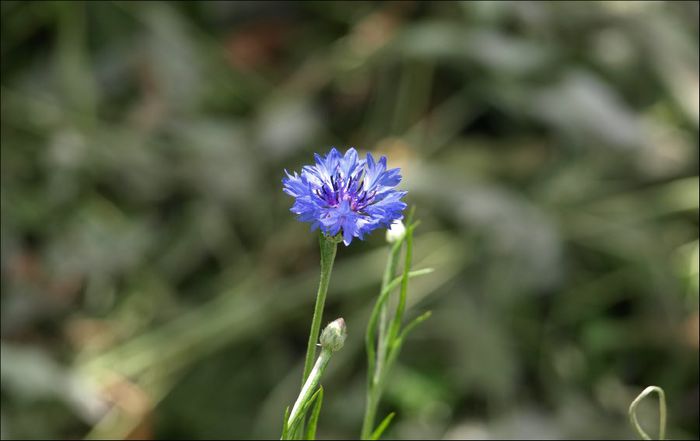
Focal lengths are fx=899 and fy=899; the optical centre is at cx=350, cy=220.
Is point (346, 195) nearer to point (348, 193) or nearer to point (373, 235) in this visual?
point (348, 193)

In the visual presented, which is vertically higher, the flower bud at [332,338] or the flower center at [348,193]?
the flower center at [348,193]

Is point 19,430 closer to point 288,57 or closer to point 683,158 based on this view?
point 288,57

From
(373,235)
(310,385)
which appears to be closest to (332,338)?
(310,385)

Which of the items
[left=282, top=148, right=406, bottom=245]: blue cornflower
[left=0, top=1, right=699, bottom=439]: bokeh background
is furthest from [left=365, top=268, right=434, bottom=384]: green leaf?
[left=0, top=1, right=699, bottom=439]: bokeh background

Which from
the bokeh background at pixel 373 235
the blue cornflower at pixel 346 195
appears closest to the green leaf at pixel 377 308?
the blue cornflower at pixel 346 195

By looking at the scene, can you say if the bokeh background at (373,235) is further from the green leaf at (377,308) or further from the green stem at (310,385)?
the green stem at (310,385)

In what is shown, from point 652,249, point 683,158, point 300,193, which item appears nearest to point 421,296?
point 652,249

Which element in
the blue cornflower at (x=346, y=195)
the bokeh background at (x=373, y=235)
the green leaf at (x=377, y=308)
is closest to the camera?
the blue cornflower at (x=346, y=195)
